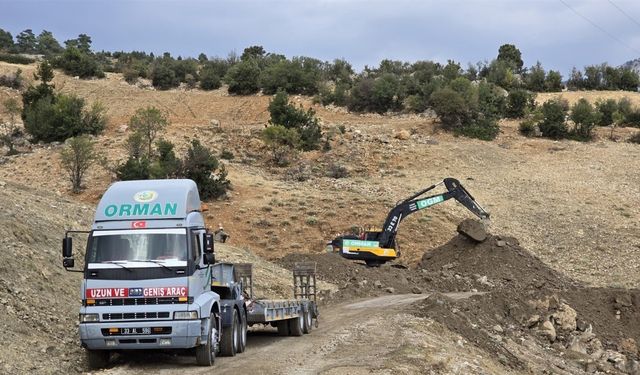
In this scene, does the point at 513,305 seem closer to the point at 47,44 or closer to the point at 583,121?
the point at 583,121

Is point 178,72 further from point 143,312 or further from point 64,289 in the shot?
point 143,312

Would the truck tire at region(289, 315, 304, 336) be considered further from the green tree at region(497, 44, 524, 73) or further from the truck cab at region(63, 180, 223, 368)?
the green tree at region(497, 44, 524, 73)

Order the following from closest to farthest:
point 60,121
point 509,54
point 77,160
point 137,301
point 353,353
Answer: point 137,301 < point 353,353 < point 77,160 < point 60,121 < point 509,54

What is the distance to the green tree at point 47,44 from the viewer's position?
4174 inches

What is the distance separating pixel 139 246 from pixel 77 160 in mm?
30720

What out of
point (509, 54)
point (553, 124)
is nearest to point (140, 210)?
point (553, 124)

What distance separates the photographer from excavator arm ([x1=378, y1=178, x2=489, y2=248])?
35.0 m

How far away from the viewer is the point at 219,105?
222 feet

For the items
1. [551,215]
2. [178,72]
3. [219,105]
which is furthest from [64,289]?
[178,72]

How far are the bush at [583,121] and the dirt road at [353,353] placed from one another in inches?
1619

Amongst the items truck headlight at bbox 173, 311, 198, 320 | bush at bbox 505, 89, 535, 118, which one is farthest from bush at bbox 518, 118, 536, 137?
truck headlight at bbox 173, 311, 198, 320

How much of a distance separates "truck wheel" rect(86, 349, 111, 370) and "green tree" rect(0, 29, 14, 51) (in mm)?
94301

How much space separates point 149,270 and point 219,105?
55.1 metres

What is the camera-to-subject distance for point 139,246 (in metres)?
13.8
